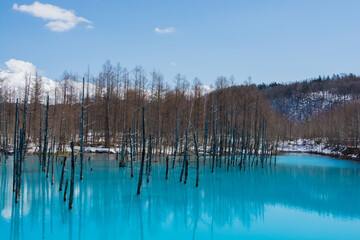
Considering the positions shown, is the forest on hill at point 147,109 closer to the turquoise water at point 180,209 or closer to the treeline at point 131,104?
the treeline at point 131,104

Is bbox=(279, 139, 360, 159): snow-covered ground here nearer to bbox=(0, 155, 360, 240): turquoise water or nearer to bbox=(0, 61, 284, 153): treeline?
bbox=(0, 61, 284, 153): treeline

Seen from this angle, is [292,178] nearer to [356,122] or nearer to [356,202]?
[356,202]

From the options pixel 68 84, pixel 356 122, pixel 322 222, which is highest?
pixel 68 84

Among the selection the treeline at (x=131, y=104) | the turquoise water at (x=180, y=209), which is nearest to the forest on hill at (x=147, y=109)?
the treeline at (x=131, y=104)

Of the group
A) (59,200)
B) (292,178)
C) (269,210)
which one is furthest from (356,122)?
(59,200)

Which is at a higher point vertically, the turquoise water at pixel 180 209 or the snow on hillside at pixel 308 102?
the snow on hillside at pixel 308 102

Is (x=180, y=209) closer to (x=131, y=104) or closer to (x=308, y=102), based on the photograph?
(x=131, y=104)

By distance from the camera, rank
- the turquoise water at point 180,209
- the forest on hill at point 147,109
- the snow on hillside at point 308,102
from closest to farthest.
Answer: the turquoise water at point 180,209
the forest on hill at point 147,109
the snow on hillside at point 308,102

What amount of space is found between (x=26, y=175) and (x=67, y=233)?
13296 millimetres

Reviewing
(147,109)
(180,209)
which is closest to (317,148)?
(147,109)

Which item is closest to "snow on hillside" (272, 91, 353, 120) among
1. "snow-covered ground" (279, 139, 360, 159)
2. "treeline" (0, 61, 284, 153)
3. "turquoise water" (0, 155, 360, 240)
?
"snow-covered ground" (279, 139, 360, 159)

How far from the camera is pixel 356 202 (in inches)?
669

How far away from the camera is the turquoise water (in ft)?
37.6

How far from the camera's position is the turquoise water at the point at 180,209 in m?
11.5
